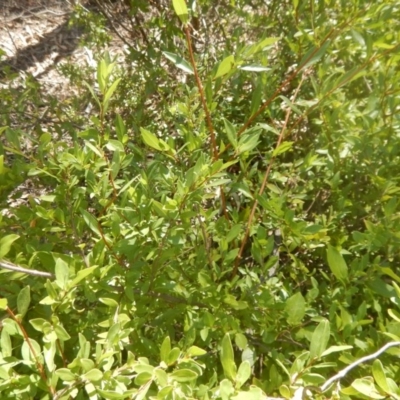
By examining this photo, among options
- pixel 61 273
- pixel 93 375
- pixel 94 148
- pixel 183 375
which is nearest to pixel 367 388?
pixel 183 375

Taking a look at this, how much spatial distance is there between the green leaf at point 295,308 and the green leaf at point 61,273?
0.51 meters

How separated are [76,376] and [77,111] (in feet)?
5.32

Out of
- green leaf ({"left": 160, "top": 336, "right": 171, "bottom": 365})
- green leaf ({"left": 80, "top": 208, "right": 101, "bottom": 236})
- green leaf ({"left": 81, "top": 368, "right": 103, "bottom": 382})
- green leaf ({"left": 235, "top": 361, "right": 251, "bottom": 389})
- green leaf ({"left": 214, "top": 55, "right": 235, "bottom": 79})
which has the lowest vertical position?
green leaf ({"left": 235, "top": 361, "right": 251, "bottom": 389})

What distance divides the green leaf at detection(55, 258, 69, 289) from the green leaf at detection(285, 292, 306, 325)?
20.2 inches

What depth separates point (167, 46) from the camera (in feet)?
6.19

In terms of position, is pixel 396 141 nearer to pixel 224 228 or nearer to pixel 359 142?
pixel 359 142

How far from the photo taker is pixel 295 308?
1113 mm

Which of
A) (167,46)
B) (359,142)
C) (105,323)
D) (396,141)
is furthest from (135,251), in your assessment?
(167,46)

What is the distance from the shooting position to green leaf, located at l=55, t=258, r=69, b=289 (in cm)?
92

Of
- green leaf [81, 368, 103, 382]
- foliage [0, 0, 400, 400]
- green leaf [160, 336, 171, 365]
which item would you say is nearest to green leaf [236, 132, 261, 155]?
foliage [0, 0, 400, 400]

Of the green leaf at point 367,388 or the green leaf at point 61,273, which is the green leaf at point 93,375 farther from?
the green leaf at point 367,388

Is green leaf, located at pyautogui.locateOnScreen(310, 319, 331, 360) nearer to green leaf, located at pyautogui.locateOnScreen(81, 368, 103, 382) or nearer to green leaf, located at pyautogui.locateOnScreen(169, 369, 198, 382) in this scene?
green leaf, located at pyautogui.locateOnScreen(169, 369, 198, 382)

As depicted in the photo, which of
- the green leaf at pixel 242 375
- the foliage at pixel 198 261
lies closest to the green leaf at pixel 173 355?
the foliage at pixel 198 261

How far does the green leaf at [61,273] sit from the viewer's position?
3.03 feet
